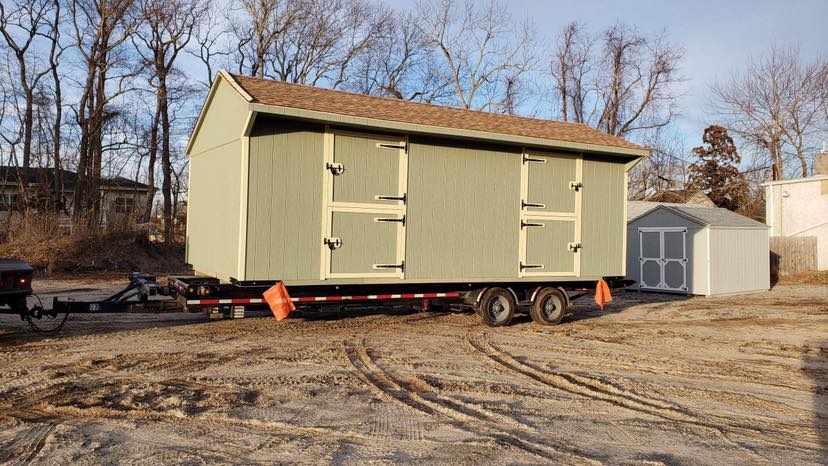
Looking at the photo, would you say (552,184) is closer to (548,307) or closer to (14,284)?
(548,307)

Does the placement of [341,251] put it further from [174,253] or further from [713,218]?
[174,253]

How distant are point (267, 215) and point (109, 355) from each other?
106 inches

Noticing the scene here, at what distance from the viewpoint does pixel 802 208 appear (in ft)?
89.6

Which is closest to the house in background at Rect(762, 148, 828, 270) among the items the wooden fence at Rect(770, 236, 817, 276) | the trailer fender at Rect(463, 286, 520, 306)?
the wooden fence at Rect(770, 236, 817, 276)

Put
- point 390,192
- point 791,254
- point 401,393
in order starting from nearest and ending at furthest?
point 401,393 → point 390,192 → point 791,254

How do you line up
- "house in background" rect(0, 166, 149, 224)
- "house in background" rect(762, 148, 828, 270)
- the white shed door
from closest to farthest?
the white shed door → "house in background" rect(0, 166, 149, 224) → "house in background" rect(762, 148, 828, 270)

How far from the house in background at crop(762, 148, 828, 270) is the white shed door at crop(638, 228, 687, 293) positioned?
10285mm

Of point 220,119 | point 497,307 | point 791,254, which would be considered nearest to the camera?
point 220,119

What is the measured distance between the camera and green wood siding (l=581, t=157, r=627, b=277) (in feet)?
38.3

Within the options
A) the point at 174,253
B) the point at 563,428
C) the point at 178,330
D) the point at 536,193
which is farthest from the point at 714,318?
the point at 174,253

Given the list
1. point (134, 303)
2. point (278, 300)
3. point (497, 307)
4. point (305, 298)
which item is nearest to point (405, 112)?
point (305, 298)

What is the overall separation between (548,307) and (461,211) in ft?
8.54

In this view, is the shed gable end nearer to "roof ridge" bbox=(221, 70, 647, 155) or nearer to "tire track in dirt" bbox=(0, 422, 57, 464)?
"roof ridge" bbox=(221, 70, 647, 155)

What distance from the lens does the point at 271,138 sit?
8.99 metres
